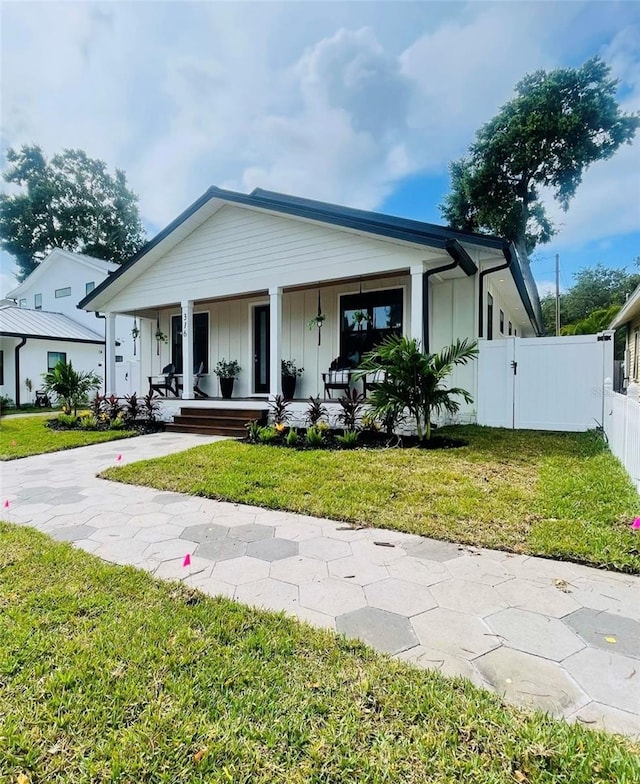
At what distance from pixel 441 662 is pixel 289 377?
7.89m

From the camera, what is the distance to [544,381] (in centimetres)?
707

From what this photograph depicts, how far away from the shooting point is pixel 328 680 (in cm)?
156

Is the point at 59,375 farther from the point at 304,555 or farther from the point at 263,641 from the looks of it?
the point at 263,641

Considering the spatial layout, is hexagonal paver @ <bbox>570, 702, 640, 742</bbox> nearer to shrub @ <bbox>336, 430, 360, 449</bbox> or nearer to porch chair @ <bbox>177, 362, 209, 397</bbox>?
shrub @ <bbox>336, 430, 360, 449</bbox>

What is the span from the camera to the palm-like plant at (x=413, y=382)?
5934 mm

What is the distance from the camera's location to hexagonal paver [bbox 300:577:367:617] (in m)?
2.10

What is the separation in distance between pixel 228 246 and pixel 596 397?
24.6ft

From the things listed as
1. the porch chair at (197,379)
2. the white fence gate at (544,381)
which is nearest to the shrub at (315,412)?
the white fence gate at (544,381)

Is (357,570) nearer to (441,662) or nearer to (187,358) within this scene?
(441,662)

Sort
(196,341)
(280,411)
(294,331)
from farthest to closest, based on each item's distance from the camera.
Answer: (196,341) < (294,331) < (280,411)

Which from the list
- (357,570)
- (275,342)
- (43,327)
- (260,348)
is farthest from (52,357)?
(357,570)

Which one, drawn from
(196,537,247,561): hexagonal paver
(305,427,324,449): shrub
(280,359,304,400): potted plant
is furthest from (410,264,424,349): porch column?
(196,537,247,561): hexagonal paver

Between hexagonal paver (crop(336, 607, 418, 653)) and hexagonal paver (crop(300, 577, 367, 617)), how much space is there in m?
0.06

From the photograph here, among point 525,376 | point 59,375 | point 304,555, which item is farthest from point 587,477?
point 59,375
